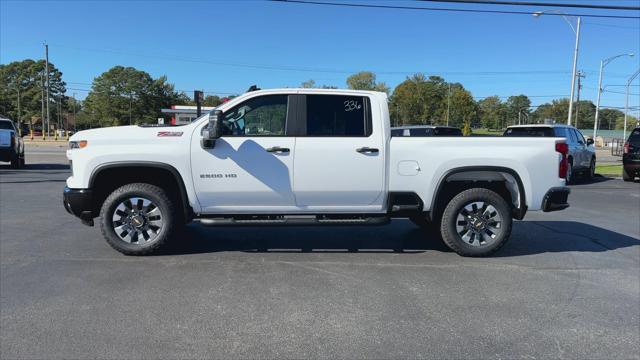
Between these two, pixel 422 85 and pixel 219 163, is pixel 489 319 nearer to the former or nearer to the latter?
pixel 219 163

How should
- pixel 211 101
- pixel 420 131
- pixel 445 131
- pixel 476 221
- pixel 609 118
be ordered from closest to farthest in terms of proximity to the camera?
pixel 476 221 < pixel 420 131 < pixel 445 131 < pixel 211 101 < pixel 609 118

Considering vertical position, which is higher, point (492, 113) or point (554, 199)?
point (492, 113)

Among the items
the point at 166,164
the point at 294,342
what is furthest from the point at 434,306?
the point at 166,164

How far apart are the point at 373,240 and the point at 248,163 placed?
235 cm

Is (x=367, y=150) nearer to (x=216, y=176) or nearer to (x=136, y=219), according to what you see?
(x=216, y=176)

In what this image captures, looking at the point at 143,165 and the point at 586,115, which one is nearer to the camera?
the point at 143,165

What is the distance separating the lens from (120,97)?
82.6 metres

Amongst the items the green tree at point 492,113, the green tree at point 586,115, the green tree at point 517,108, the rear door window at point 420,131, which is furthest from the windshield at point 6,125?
the green tree at point 586,115

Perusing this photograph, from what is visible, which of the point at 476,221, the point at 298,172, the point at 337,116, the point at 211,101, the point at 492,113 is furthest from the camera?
the point at 492,113

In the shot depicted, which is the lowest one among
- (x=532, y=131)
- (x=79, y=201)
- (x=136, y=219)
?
(x=136, y=219)

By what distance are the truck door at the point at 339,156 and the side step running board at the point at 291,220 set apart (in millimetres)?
135

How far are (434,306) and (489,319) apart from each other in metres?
0.50

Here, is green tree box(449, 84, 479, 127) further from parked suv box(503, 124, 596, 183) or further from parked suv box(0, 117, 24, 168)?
parked suv box(0, 117, 24, 168)

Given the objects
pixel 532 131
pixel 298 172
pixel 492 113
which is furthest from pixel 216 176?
pixel 492 113
